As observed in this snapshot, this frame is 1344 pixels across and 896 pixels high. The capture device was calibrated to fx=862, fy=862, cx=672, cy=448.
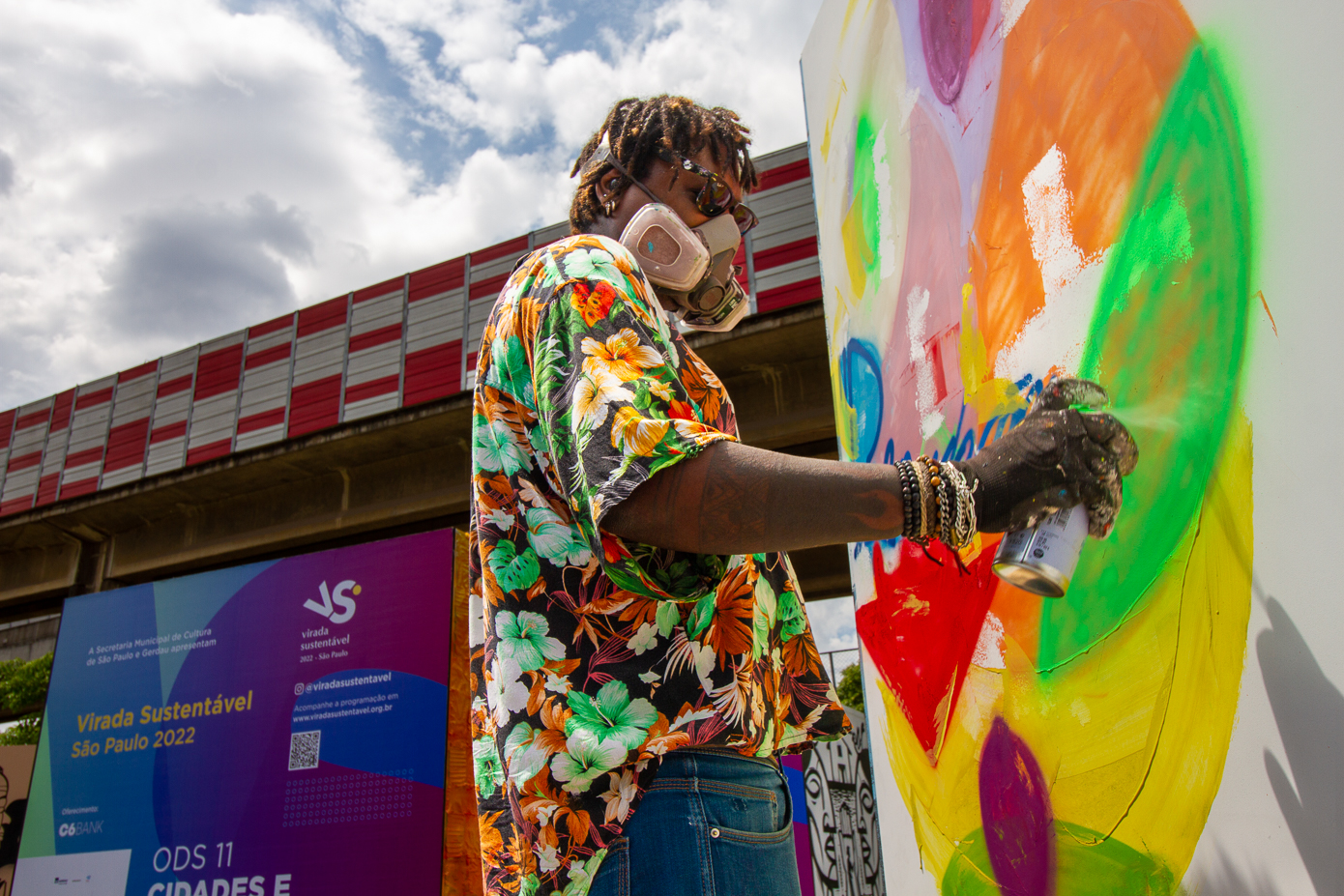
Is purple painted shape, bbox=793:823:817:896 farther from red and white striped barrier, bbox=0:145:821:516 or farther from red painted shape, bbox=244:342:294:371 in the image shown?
red painted shape, bbox=244:342:294:371

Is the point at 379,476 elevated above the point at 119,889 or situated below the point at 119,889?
above

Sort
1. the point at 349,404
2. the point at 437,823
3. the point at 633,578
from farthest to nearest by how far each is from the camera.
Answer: the point at 349,404, the point at 437,823, the point at 633,578

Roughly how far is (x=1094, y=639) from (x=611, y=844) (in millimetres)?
695

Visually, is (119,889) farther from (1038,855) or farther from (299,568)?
(1038,855)

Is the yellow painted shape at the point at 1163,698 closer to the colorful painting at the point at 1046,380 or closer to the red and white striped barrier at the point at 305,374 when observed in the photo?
the colorful painting at the point at 1046,380

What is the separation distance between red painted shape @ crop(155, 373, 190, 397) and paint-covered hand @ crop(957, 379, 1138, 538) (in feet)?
54.1

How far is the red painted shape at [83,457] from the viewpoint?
15.6 m

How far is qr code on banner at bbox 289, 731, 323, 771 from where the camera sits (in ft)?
11.5

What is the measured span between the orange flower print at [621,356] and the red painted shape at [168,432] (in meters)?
16.0

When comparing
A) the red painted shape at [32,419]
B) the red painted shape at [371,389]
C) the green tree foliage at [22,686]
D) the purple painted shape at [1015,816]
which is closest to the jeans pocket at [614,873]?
the purple painted shape at [1015,816]

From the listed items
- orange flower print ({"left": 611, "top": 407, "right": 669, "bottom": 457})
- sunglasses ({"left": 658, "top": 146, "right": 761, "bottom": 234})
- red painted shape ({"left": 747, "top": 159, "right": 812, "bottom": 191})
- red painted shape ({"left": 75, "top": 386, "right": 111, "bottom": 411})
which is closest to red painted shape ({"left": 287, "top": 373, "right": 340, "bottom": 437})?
red painted shape ({"left": 75, "top": 386, "right": 111, "bottom": 411})

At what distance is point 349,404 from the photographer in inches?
523

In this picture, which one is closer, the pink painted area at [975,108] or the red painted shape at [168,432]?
the pink painted area at [975,108]

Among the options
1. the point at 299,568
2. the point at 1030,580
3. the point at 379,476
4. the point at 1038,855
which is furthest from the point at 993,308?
the point at 379,476
